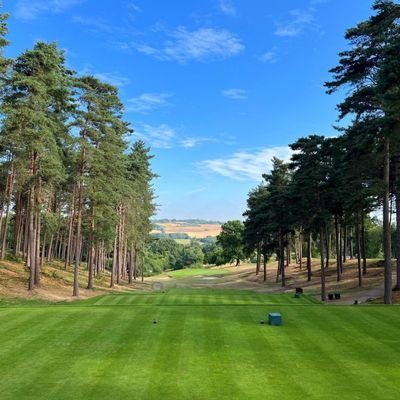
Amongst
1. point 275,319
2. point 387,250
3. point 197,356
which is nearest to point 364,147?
point 387,250

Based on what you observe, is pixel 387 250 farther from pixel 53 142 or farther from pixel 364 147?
pixel 53 142

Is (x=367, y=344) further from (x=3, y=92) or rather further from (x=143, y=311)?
(x=3, y=92)

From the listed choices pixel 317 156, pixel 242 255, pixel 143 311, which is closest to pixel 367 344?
pixel 143 311

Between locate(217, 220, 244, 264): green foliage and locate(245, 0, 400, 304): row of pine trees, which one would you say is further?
locate(217, 220, 244, 264): green foliage

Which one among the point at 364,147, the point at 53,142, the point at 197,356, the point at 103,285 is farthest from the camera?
the point at 103,285

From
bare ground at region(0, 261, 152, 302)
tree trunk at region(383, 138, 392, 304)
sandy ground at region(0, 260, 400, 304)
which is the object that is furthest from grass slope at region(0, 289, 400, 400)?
sandy ground at region(0, 260, 400, 304)

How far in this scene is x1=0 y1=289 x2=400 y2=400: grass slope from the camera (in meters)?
9.58

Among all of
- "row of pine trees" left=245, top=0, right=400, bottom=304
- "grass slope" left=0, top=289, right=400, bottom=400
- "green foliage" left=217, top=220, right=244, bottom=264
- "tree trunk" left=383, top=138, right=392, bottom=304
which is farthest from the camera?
"green foliage" left=217, top=220, right=244, bottom=264

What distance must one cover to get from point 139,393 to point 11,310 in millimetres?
13108

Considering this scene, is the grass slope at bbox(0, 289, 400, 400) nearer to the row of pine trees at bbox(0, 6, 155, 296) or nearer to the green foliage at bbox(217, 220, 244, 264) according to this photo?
the row of pine trees at bbox(0, 6, 155, 296)

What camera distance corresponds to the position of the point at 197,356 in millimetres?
12180

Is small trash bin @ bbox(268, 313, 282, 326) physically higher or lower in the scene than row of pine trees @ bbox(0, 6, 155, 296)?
lower

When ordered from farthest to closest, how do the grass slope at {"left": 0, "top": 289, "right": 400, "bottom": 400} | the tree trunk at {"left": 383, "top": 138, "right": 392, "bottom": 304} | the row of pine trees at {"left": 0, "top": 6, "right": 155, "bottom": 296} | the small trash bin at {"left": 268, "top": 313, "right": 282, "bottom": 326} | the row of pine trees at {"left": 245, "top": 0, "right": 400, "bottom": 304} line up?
the row of pine trees at {"left": 0, "top": 6, "right": 155, "bottom": 296}, the tree trunk at {"left": 383, "top": 138, "right": 392, "bottom": 304}, the row of pine trees at {"left": 245, "top": 0, "right": 400, "bottom": 304}, the small trash bin at {"left": 268, "top": 313, "right": 282, "bottom": 326}, the grass slope at {"left": 0, "top": 289, "right": 400, "bottom": 400}

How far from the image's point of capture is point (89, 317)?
1814cm
